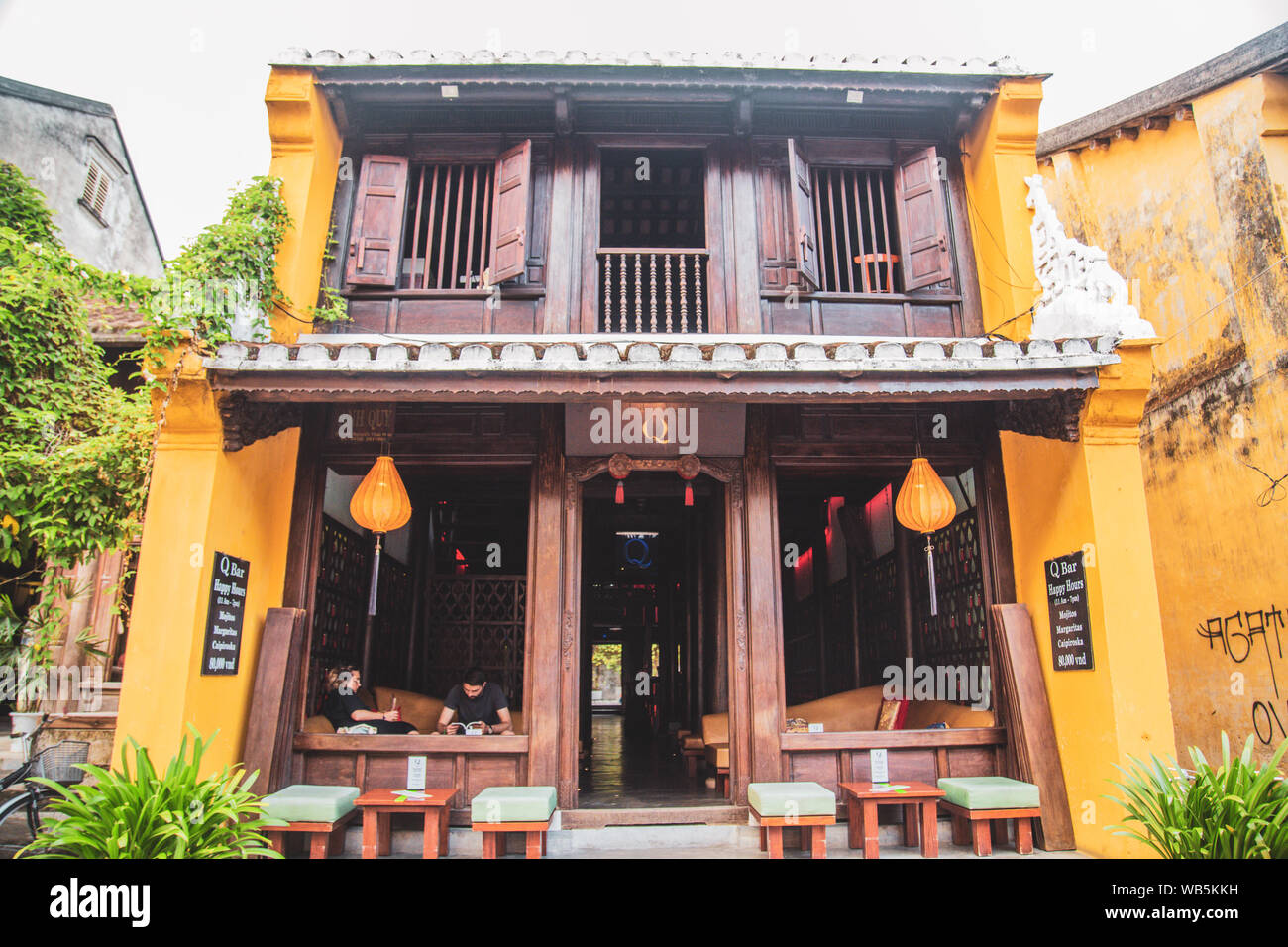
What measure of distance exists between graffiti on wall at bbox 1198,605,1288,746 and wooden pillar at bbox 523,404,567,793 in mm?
6973

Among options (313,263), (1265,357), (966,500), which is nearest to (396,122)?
(313,263)

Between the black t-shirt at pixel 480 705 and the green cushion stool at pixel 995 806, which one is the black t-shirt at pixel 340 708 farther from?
the green cushion stool at pixel 995 806

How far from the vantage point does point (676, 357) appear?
6105 mm

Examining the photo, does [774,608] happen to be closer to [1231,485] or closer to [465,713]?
[465,713]

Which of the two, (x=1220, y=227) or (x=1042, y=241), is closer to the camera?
(x=1042, y=241)

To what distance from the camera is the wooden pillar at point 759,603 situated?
6.85m

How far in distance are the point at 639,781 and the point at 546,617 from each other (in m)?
3.07

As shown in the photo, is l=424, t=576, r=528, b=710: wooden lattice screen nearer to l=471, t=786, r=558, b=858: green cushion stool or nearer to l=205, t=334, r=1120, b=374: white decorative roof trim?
l=471, t=786, r=558, b=858: green cushion stool

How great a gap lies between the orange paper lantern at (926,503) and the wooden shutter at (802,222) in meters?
2.28

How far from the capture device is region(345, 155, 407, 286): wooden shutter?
26.1 feet

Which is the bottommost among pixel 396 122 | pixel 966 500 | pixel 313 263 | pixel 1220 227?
pixel 966 500

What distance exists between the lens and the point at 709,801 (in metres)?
7.38

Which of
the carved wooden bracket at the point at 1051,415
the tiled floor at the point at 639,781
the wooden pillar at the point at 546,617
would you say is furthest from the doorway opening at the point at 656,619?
the carved wooden bracket at the point at 1051,415
